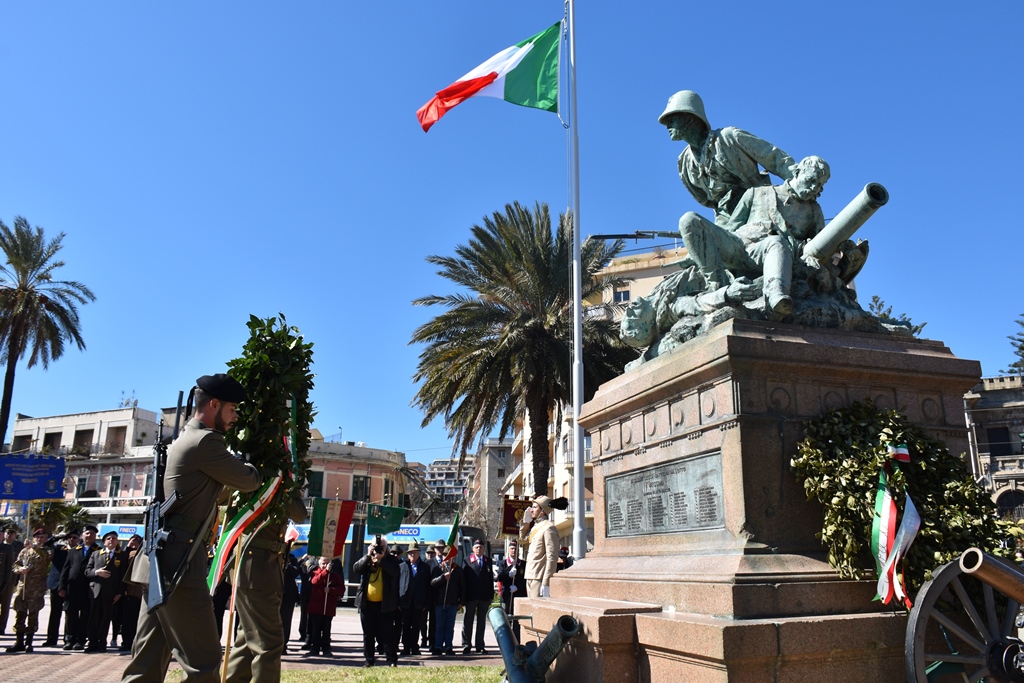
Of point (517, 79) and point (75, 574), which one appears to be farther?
point (517, 79)

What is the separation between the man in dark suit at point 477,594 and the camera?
1401 centimetres

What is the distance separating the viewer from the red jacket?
43.3 ft

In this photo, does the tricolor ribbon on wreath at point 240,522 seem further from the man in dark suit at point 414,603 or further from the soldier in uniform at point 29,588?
the soldier in uniform at point 29,588

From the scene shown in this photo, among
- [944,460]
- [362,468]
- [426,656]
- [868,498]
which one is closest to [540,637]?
[868,498]

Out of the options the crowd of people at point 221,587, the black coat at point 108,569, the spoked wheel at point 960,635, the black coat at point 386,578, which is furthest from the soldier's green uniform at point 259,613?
the black coat at point 108,569

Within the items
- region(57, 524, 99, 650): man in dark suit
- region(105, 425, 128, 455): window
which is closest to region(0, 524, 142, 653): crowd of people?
region(57, 524, 99, 650): man in dark suit

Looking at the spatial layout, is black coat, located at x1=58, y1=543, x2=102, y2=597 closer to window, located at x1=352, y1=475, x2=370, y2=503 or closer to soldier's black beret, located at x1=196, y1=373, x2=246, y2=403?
soldier's black beret, located at x1=196, y1=373, x2=246, y2=403

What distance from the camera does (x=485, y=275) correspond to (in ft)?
74.9

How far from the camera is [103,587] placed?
13156mm

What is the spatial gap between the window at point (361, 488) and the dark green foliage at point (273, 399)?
59593 millimetres

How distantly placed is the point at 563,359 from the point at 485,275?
3534 mm

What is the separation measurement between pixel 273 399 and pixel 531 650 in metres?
2.72

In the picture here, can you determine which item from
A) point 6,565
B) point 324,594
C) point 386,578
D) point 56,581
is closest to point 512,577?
point 386,578

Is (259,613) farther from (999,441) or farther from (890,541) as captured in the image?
(999,441)
